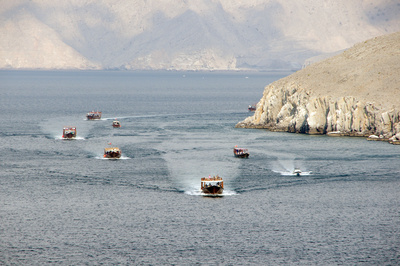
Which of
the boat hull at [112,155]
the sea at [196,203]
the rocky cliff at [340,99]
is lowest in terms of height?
the sea at [196,203]

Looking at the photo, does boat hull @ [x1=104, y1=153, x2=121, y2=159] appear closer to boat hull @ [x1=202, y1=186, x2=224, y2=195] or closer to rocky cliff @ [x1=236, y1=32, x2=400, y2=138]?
boat hull @ [x1=202, y1=186, x2=224, y2=195]

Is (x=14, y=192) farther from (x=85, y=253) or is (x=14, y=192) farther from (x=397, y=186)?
(x=397, y=186)

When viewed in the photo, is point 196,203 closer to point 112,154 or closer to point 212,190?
point 212,190

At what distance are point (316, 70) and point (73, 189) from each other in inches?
4018

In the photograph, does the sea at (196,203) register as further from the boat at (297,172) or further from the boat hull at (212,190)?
the boat at (297,172)

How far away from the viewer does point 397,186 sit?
113 metres

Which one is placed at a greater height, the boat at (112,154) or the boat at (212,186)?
the boat at (112,154)

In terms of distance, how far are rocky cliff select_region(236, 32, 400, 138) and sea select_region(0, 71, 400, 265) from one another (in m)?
8.75

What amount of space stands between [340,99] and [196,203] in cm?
7693

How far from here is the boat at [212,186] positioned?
108125 millimetres

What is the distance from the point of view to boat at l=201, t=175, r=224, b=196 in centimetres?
10812

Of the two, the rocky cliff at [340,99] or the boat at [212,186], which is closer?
the boat at [212,186]

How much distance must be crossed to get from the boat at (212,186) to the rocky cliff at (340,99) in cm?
6279

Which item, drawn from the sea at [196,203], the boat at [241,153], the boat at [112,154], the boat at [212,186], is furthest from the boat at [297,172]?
the boat at [112,154]
